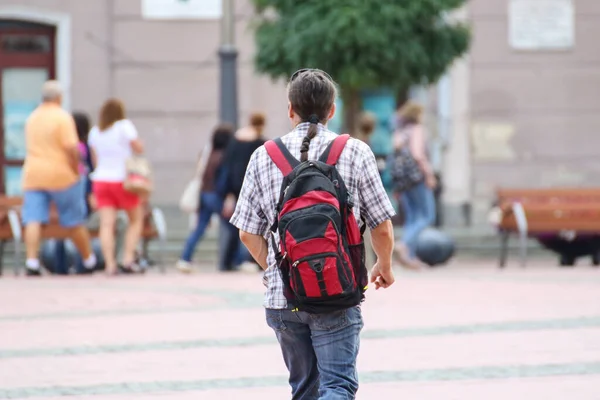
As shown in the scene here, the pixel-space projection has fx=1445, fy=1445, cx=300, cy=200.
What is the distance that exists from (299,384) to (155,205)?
1494cm

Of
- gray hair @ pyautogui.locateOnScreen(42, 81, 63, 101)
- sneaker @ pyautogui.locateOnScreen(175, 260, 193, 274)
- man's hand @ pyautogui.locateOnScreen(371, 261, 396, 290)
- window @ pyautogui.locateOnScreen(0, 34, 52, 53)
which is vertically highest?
window @ pyautogui.locateOnScreen(0, 34, 52, 53)

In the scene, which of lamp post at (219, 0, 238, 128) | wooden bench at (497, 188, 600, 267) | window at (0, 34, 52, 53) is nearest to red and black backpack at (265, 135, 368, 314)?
wooden bench at (497, 188, 600, 267)

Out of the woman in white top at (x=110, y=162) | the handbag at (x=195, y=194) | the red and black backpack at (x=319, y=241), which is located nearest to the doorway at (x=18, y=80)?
the handbag at (x=195, y=194)

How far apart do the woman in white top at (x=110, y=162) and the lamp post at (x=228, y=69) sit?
2724mm

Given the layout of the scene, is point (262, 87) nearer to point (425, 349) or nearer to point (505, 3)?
point (505, 3)

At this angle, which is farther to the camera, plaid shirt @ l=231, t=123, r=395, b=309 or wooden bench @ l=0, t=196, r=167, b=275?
wooden bench @ l=0, t=196, r=167, b=275

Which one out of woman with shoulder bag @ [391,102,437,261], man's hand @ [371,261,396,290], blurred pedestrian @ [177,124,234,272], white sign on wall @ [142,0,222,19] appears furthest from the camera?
white sign on wall @ [142,0,222,19]

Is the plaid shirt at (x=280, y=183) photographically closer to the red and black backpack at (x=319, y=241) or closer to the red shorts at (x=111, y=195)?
the red and black backpack at (x=319, y=241)

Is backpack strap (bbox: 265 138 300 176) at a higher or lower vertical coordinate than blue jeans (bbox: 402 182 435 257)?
higher

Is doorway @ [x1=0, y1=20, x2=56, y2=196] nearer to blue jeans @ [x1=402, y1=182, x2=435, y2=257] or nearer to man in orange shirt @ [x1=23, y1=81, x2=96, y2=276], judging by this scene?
man in orange shirt @ [x1=23, y1=81, x2=96, y2=276]

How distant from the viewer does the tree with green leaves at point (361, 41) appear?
1592 centimetres

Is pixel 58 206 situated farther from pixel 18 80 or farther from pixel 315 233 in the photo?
pixel 315 233

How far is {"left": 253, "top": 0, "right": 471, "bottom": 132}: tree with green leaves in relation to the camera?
15922 millimetres

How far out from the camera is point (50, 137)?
13.3 meters
